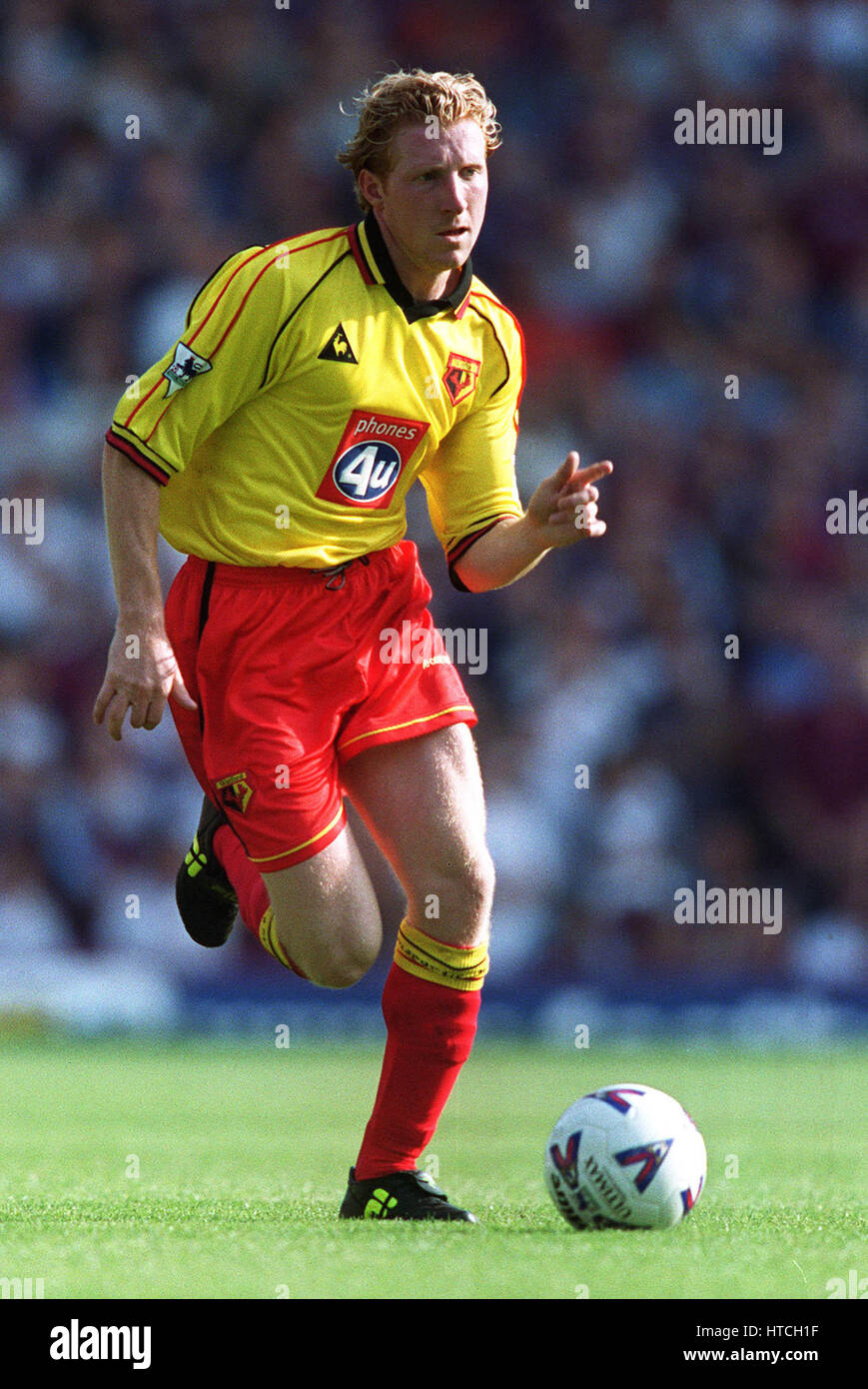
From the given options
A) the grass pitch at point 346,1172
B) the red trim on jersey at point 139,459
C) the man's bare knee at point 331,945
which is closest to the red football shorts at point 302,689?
the man's bare knee at point 331,945

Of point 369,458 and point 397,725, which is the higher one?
point 369,458

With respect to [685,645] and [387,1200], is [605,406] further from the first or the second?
[387,1200]

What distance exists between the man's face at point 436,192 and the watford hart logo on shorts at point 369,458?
38 cm

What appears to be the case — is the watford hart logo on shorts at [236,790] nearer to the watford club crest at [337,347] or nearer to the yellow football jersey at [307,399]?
the yellow football jersey at [307,399]

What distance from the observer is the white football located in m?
3.95

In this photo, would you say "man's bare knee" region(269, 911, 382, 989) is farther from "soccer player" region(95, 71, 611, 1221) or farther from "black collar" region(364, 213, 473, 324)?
"black collar" region(364, 213, 473, 324)

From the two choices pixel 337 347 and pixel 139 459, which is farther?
pixel 337 347

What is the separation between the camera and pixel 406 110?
4.39 meters

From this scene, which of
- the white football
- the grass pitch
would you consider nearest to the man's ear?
the white football

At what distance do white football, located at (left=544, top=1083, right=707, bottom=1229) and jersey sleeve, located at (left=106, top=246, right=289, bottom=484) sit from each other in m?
1.74

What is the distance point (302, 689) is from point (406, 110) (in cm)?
139

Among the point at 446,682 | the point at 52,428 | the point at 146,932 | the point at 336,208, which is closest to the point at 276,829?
the point at 446,682

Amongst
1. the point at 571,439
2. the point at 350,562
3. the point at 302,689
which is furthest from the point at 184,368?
the point at 571,439

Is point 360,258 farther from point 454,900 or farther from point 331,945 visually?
point 331,945
